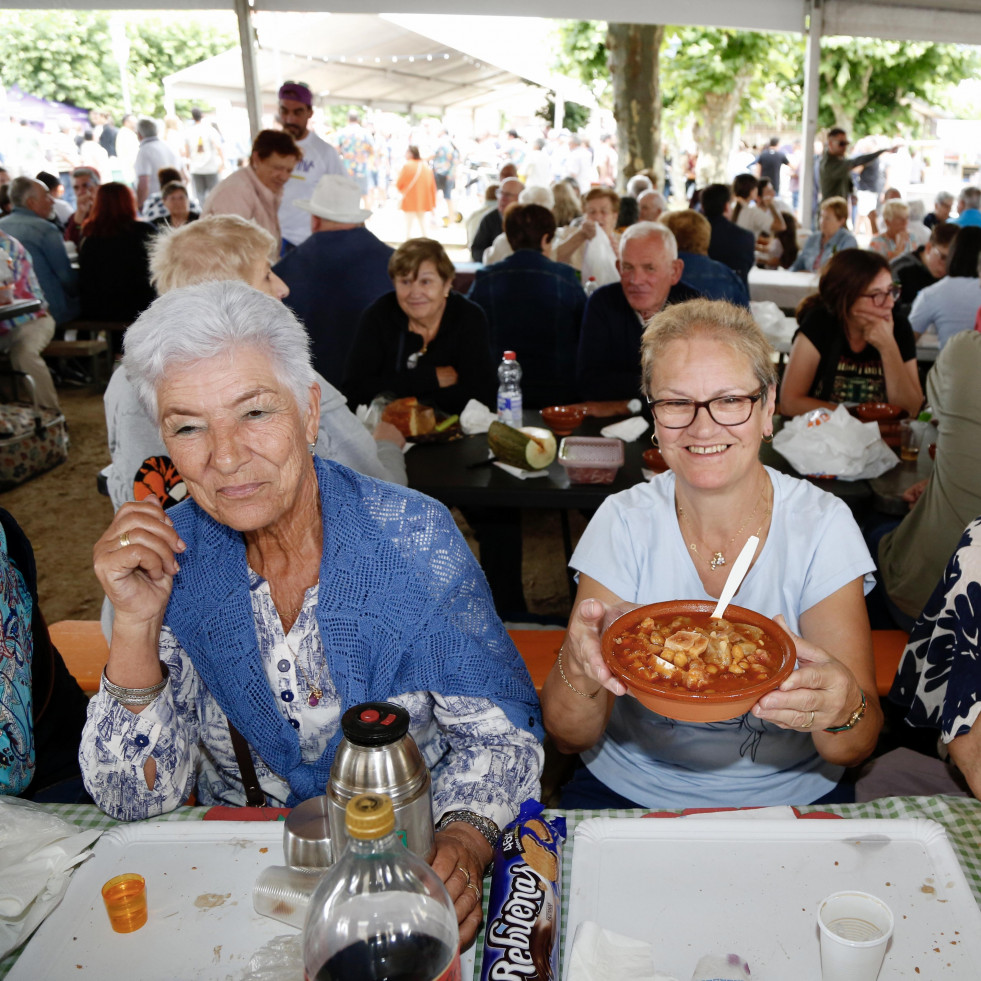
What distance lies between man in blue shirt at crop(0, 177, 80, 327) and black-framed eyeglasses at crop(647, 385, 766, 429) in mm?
7400

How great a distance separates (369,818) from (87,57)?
3616cm

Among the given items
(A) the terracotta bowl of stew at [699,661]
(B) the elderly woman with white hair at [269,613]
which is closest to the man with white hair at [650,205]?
(B) the elderly woman with white hair at [269,613]

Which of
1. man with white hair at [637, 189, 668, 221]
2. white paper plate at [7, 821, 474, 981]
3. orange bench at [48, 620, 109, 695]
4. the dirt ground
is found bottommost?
the dirt ground

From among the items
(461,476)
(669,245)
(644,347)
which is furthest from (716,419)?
(669,245)

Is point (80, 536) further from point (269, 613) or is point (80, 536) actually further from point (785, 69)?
point (785, 69)

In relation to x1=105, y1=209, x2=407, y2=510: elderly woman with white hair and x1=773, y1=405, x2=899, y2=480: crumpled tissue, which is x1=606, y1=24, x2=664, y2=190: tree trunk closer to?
x1=773, y1=405, x2=899, y2=480: crumpled tissue

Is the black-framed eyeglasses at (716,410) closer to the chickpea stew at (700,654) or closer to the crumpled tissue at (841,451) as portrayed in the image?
the chickpea stew at (700,654)

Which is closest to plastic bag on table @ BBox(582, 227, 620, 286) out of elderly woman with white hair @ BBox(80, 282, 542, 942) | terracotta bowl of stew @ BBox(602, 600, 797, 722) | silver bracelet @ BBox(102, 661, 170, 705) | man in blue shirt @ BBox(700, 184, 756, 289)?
man in blue shirt @ BBox(700, 184, 756, 289)

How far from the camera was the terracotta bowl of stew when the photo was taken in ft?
4.12

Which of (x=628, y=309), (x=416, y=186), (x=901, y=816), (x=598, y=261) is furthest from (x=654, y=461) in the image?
(x=416, y=186)

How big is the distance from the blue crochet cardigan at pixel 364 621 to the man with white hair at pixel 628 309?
276cm

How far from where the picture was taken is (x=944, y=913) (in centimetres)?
119

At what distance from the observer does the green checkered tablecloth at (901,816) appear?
1.32m

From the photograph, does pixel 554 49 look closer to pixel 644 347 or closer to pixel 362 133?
pixel 362 133
